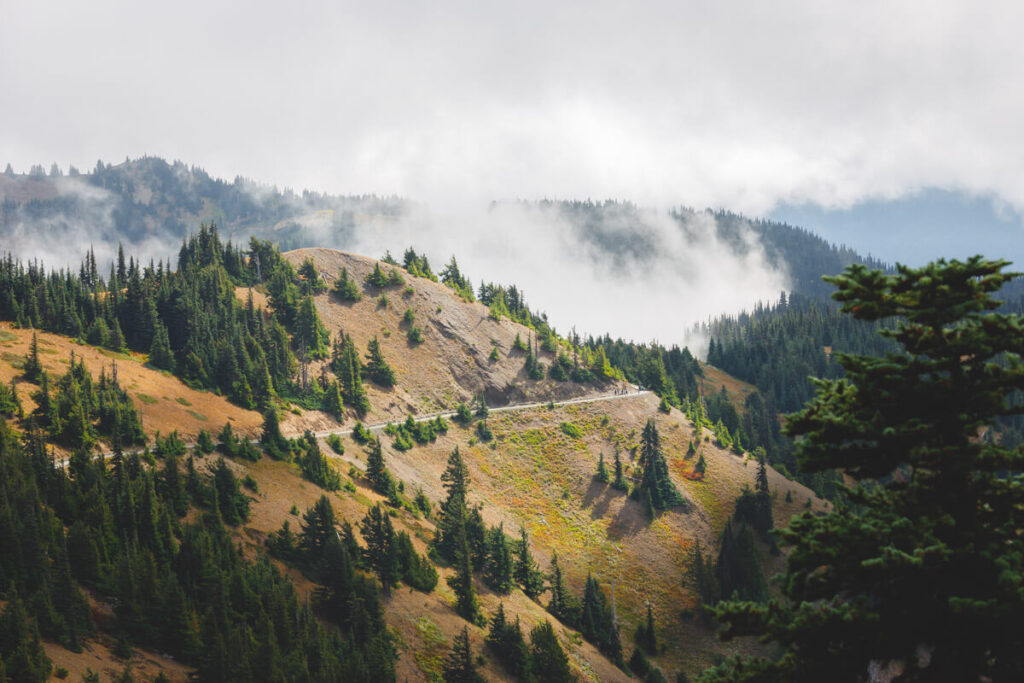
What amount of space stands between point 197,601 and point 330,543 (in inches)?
601

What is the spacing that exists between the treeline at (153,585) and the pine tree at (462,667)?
23.9ft

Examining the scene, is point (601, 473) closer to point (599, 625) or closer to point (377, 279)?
point (599, 625)

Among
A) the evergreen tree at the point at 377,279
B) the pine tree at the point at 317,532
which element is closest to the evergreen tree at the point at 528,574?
the pine tree at the point at 317,532

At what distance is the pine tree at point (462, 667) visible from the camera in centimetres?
6669

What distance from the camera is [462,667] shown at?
67.4 m

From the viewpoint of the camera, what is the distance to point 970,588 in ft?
39.5

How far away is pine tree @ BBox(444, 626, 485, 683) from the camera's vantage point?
66688 millimetres

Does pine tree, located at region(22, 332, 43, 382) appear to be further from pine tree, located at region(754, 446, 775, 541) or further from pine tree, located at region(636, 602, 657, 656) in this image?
pine tree, located at region(754, 446, 775, 541)

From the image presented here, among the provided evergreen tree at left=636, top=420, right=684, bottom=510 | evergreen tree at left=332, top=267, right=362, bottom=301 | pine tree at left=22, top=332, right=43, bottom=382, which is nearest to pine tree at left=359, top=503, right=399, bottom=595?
pine tree at left=22, top=332, right=43, bottom=382

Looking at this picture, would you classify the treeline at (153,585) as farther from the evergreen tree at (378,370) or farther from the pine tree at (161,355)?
the evergreen tree at (378,370)

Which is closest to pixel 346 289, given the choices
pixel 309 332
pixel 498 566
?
pixel 309 332

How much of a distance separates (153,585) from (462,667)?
31.0 metres

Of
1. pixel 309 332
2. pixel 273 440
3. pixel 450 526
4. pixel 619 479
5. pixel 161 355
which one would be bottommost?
pixel 450 526

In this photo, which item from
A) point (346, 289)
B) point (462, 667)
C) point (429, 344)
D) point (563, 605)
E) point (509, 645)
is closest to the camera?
point (462, 667)
